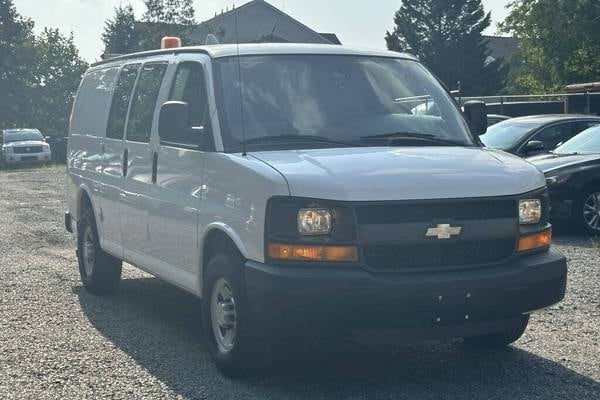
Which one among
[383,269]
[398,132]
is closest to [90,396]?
[383,269]

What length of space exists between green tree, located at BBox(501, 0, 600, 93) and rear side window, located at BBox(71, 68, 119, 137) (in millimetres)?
56650

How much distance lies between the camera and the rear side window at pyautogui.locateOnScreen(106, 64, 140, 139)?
895 centimetres

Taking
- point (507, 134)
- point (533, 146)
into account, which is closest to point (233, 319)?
point (533, 146)

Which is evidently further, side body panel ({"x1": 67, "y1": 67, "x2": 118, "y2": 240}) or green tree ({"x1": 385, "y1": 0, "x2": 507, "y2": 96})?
green tree ({"x1": 385, "y1": 0, "x2": 507, "y2": 96})

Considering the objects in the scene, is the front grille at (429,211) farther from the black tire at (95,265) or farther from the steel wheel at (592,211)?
the steel wheel at (592,211)

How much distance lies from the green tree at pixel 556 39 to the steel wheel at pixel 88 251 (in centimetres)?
5732

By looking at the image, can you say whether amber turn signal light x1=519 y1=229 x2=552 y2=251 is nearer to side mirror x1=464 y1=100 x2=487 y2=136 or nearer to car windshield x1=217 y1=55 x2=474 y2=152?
car windshield x1=217 y1=55 x2=474 y2=152

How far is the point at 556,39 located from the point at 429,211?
65125mm

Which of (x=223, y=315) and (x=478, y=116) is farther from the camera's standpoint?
(x=478, y=116)

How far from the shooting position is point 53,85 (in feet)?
260

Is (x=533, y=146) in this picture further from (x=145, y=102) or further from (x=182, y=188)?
(x=182, y=188)

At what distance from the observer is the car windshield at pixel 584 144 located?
14.7 metres

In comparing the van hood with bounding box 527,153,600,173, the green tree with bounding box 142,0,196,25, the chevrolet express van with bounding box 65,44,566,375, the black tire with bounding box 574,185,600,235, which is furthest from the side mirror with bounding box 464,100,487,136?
the green tree with bounding box 142,0,196,25

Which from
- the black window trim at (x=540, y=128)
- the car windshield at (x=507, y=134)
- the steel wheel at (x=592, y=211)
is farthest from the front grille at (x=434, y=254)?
the car windshield at (x=507, y=134)
